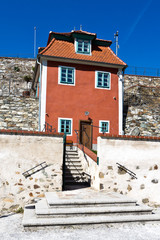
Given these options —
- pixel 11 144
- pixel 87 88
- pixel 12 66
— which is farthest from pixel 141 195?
pixel 12 66

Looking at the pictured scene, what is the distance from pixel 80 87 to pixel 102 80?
178 centimetres

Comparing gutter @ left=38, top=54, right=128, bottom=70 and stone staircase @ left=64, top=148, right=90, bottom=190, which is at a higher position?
gutter @ left=38, top=54, right=128, bottom=70

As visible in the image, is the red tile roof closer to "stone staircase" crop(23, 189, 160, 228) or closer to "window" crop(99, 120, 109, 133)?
"window" crop(99, 120, 109, 133)

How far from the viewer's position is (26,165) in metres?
8.20

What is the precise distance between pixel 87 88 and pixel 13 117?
224 inches

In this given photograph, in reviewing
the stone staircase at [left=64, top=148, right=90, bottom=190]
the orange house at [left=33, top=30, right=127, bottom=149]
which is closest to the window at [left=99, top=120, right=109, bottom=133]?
the orange house at [left=33, top=30, right=127, bottom=149]

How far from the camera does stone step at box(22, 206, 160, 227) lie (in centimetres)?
608

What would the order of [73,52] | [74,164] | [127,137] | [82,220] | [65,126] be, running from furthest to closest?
[73,52]
[65,126]
[74,164]
[127,137]
[82,220]

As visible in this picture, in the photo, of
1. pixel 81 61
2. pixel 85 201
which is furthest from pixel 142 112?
pixel 85 201

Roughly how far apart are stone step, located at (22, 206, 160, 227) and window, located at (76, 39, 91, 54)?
13060 mm

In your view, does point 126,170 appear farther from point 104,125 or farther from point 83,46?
point 83,46

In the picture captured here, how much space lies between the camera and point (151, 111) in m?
19.8

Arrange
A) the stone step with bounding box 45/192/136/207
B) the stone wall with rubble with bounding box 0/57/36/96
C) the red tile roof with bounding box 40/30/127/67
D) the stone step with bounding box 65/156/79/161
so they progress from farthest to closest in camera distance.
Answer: the stone wall with rubble with bounding box 0/57/36/96 → the red tile roof with bounding box 40/30/127/67 → the stone step with bounding box 65/156/79/161 → the stone step with bounding box 45/192/136/207

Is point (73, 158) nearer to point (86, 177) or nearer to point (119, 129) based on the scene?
point (86, 177)
